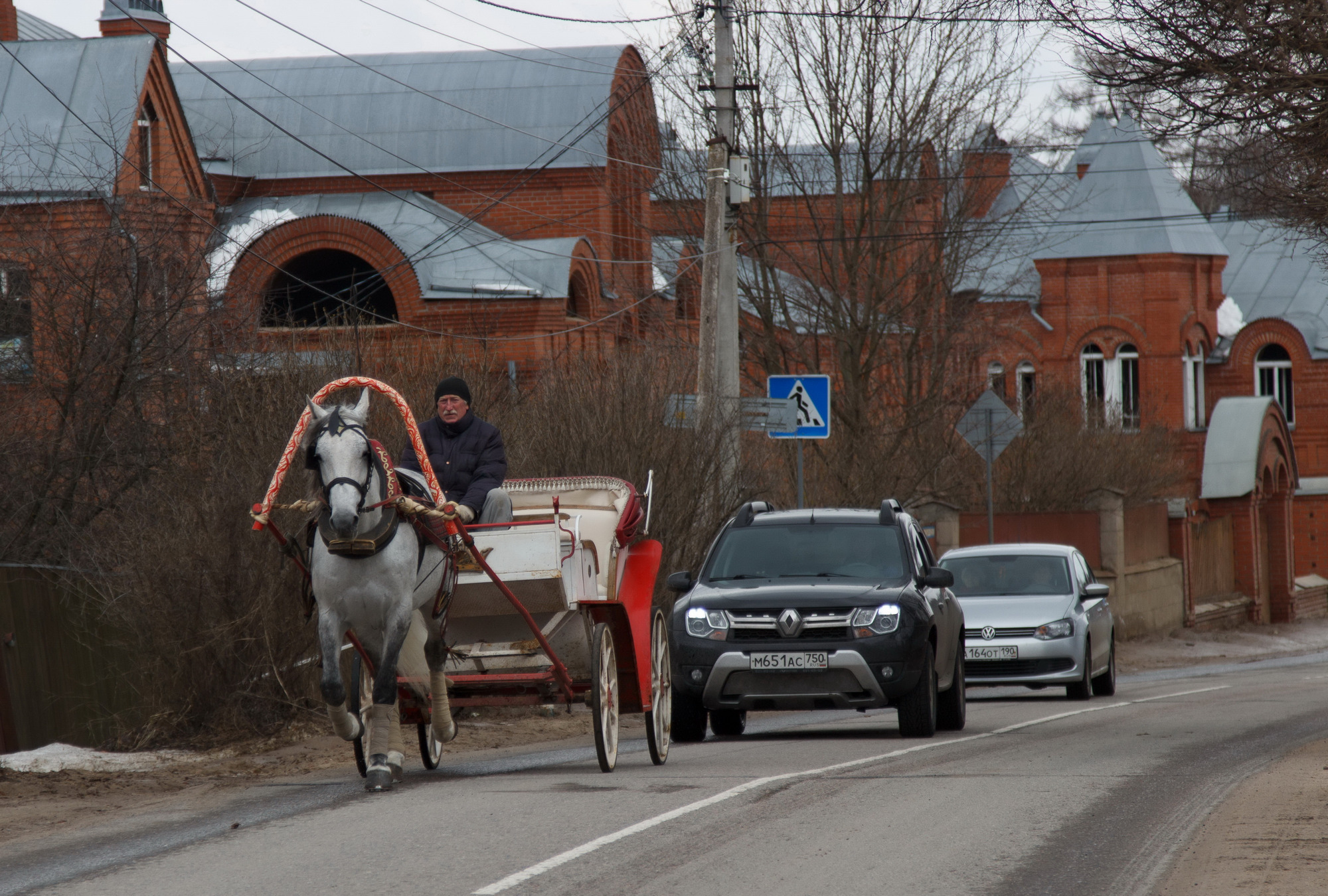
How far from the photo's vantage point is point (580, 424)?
17.7m

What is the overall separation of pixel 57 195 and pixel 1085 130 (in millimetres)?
47245

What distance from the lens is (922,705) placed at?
13094mm

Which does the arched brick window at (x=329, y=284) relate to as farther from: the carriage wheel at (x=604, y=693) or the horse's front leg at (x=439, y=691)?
the horse's front leg at (x=439, y=691)

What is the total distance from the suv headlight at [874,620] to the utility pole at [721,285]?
5879mm

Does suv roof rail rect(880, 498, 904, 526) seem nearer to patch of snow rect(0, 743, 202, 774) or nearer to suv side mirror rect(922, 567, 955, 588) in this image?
suv side mirror rect(922, 567, 955, 588)

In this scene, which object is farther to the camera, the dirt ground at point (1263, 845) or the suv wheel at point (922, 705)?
the suv wheel at point (922, 705)

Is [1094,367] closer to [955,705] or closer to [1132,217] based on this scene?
[1132,217]

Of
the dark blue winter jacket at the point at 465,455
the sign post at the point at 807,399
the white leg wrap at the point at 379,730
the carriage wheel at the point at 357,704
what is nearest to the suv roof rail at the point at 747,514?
the sign post at the point at 807,399

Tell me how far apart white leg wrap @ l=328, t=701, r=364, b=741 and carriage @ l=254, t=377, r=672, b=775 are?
0.14m

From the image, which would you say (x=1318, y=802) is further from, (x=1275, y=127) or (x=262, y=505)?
(x=262, y=505)

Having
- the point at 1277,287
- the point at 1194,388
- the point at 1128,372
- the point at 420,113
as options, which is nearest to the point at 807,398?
the point at 420,113

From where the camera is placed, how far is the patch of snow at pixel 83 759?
462 inches

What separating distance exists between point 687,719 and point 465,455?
4147 mm

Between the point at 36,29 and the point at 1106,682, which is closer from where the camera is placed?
the point at 1106,682
